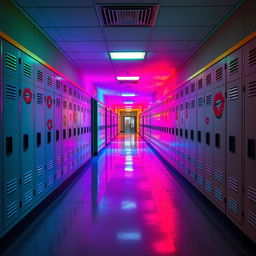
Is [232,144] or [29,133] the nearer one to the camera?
[232,144]

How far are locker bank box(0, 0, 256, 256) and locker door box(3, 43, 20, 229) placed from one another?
0.04 ft

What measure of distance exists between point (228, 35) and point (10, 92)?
298 cm

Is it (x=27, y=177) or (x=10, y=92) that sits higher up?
(x=10, y=92)

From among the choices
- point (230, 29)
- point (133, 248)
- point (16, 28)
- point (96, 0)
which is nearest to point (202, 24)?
point (230, 29)

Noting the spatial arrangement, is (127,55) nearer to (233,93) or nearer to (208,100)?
(208,100)

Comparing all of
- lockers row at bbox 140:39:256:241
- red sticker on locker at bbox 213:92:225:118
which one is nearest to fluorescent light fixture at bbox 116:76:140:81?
lockers row at bbox 140:39:256:241

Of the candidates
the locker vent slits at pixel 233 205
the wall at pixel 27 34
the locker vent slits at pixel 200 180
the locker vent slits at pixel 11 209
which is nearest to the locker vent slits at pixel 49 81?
the wall at pixel 27 34

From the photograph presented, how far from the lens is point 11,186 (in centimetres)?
259

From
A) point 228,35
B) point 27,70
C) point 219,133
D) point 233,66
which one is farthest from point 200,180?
point 27,70

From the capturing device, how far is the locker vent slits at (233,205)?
261 centimetres

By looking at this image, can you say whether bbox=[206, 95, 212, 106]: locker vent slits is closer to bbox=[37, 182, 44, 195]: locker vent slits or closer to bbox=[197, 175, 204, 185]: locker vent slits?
bbox=[197, 175, 204, 185]: locker vent slits

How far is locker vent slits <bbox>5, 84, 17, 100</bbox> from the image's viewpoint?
8.13 feet

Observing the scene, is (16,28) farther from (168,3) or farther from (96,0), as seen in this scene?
(168,3)

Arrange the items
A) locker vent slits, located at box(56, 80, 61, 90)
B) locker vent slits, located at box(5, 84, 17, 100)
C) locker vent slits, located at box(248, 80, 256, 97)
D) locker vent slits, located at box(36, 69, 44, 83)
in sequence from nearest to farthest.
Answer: locker vent slits, located at box(248, 80, 256, 97) → locker vent slits, located at box(5, 84, 17, 100) → locker vent slits, located at box(36, 69, 44, 83) → locker vent slits, located at box(56, 80, 61, 90)
